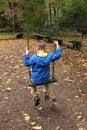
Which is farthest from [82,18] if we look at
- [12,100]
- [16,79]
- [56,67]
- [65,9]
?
[12,100]

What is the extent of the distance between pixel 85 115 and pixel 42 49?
5.42ft

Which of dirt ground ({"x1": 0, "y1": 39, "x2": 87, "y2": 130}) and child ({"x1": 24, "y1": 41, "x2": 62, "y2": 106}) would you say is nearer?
dirt ground ({"x1": 0, "y1": 39, "x2": 87, "y2": 130})

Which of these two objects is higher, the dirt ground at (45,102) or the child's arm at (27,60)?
the child's arm at (27,60)

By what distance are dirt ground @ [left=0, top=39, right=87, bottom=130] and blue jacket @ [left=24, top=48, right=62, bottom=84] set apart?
0.74 meters

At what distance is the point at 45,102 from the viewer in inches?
322

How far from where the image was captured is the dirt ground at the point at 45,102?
22.8ft

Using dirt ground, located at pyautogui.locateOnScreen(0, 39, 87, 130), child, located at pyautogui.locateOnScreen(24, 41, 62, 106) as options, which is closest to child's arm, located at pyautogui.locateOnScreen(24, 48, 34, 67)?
child, located at pyautogui.locateOnScreen(24, 41, 62, 106)

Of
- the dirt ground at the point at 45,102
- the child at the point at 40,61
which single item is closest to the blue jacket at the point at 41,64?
the child at the point at 40,61

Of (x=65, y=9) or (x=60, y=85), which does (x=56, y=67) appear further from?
(x=65, y=9)

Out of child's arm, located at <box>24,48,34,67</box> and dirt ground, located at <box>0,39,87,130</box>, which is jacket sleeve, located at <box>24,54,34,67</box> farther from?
dirt ground, located at <box>0,39,87,130</box>

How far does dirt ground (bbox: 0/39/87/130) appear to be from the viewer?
22.8ft

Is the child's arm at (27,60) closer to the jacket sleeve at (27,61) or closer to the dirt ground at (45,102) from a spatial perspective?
the jacket sleeve at (27,61)

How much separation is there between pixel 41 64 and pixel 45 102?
131cm

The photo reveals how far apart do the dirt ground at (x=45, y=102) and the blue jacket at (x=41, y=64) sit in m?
0.74
